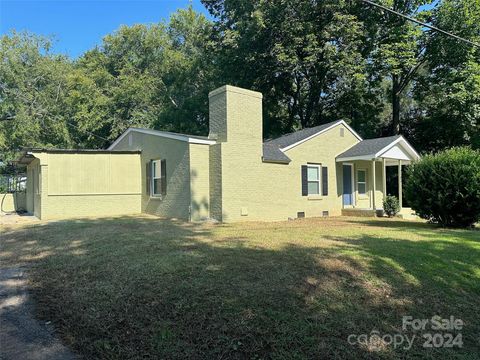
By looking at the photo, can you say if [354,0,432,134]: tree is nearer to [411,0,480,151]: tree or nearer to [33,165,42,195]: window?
[411,0,480,151]: tree

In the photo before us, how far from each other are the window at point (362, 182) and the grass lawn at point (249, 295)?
11607 mm

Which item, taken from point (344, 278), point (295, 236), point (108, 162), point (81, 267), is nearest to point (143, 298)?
point (81, 267)

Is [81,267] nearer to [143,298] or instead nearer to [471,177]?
[143,298]

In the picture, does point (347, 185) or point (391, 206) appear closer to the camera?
point (391, 206)

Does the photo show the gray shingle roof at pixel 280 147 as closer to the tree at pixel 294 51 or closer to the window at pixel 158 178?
the window at pixel 158 178

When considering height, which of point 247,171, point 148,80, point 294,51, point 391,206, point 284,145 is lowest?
point 391,206

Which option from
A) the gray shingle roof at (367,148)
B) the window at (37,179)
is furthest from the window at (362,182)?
the window at (37,179)

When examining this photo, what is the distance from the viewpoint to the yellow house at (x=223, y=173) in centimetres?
1315

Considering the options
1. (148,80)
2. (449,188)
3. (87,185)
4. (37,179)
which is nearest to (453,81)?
(449,188)

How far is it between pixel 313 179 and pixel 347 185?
2477 mm

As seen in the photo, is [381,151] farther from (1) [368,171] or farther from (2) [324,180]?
(2) [324,180]

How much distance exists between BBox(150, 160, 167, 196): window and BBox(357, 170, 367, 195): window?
982 cm

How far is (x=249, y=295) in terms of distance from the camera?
4.52 meters

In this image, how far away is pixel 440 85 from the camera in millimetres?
22438
